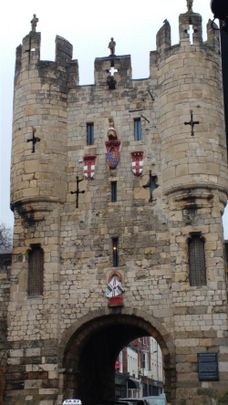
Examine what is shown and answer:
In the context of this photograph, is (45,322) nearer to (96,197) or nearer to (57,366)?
(57,366)

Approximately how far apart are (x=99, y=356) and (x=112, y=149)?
7113mm

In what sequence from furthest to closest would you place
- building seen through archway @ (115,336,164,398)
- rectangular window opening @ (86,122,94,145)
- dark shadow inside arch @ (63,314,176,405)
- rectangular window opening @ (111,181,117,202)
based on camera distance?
building seen through archway @ (115,336,164,398)
rectangular window opening @ (86,122,94,145)
rectangular window opening @ (111,181,117,202)
dark shadow inside arch @ (63,314,176,405)

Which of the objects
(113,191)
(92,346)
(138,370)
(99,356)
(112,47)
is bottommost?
(138,370)

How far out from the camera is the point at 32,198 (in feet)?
58.8

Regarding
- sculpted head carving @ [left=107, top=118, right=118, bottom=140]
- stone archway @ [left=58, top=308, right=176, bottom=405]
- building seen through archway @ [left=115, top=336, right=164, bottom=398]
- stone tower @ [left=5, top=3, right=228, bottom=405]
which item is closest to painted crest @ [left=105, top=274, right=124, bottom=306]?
stone tower @ [left=5, top=3, right=228, bottom=405]

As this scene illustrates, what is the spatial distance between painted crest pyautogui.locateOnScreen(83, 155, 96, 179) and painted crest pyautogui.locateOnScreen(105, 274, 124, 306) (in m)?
3.23

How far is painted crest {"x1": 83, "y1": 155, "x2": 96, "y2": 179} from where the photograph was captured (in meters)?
18.2

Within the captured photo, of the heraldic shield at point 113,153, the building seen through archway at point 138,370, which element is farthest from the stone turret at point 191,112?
the building seen through archway at point 138,370

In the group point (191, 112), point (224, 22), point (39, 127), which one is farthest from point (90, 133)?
point (224, 22)

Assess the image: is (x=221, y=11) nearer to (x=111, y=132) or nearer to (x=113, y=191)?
(x=113, y=191)

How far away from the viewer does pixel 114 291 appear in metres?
→ 16.9

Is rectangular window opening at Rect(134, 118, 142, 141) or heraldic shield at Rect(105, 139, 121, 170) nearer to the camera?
heraldic shield at Rect(105, 139, 121, 170)

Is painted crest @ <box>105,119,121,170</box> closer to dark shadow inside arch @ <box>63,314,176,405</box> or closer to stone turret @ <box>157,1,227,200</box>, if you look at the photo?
stone turret @ <box>157,1,227,200</box>

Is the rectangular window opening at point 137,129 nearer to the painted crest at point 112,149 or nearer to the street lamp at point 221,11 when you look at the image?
Result: the painted crest at point 112,149
